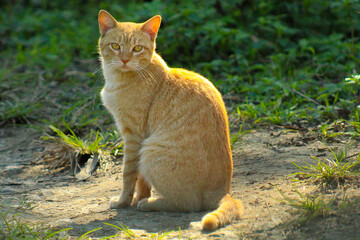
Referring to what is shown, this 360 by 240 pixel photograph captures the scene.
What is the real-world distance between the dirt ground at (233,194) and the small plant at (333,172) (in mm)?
103

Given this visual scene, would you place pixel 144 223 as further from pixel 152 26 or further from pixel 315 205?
pixel 152 26

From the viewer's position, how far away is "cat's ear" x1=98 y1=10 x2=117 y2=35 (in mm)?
3934

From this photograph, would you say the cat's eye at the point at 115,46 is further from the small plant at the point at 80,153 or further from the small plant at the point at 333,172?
the small plant at the point at 333,172

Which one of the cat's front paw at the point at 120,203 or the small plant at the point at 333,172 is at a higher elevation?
the small plant at the point at 333,172

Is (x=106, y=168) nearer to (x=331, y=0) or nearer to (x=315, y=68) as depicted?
(x=315, y=68)

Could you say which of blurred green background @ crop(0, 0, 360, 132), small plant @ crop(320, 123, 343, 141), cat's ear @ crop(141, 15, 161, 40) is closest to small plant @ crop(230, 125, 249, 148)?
blurred green background @ crop(0, 0, 360, 132)

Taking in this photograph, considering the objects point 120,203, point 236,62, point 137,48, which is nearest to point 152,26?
point 137,48

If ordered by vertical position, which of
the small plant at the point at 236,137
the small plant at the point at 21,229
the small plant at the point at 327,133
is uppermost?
the small plant at the point at 327,133

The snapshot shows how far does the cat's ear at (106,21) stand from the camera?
3934 millimetres

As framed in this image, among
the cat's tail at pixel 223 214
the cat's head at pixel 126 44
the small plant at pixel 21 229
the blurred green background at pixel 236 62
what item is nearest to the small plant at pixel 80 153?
the blurred green background at pixel 236 62

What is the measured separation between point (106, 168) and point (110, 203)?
90cm

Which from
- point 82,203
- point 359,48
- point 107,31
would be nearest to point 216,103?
point 107,31

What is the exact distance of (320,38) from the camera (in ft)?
22.7

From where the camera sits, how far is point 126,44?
12.5 ft
